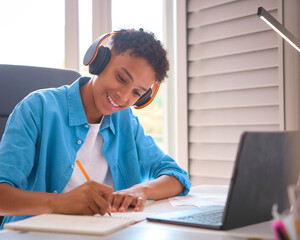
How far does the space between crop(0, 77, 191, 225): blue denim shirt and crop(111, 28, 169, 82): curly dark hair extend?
0.22 meters

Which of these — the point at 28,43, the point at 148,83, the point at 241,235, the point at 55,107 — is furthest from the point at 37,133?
the point at 28,43

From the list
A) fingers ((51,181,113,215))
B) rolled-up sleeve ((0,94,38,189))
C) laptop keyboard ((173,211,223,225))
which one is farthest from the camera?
rolled-up sleeve ((0,94,38,189))

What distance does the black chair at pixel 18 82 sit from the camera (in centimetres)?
139

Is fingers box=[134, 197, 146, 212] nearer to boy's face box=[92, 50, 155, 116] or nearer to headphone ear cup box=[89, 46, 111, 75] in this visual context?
boy's face box=[92, 50, 155, 116]

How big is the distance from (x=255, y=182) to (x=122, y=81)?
0.68 m

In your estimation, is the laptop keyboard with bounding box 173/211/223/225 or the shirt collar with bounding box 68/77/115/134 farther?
the shirt collar with bounding box 68/77/115/134

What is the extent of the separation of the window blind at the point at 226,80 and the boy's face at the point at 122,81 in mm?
818

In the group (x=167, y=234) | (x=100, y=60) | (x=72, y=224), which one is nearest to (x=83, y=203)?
(x=72, y=224)

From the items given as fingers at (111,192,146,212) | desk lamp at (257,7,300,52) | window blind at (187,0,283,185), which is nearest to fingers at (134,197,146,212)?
fingers at (111,192,146,212)

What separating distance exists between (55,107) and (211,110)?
113cm

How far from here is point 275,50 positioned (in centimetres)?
183

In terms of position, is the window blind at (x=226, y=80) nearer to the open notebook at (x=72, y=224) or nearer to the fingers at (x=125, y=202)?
the fingers at (x=125, y=202)

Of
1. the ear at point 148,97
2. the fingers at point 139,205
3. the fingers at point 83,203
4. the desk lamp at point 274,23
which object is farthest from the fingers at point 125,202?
the desk lamp at point 274,23

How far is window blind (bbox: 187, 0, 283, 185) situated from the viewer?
185cm
